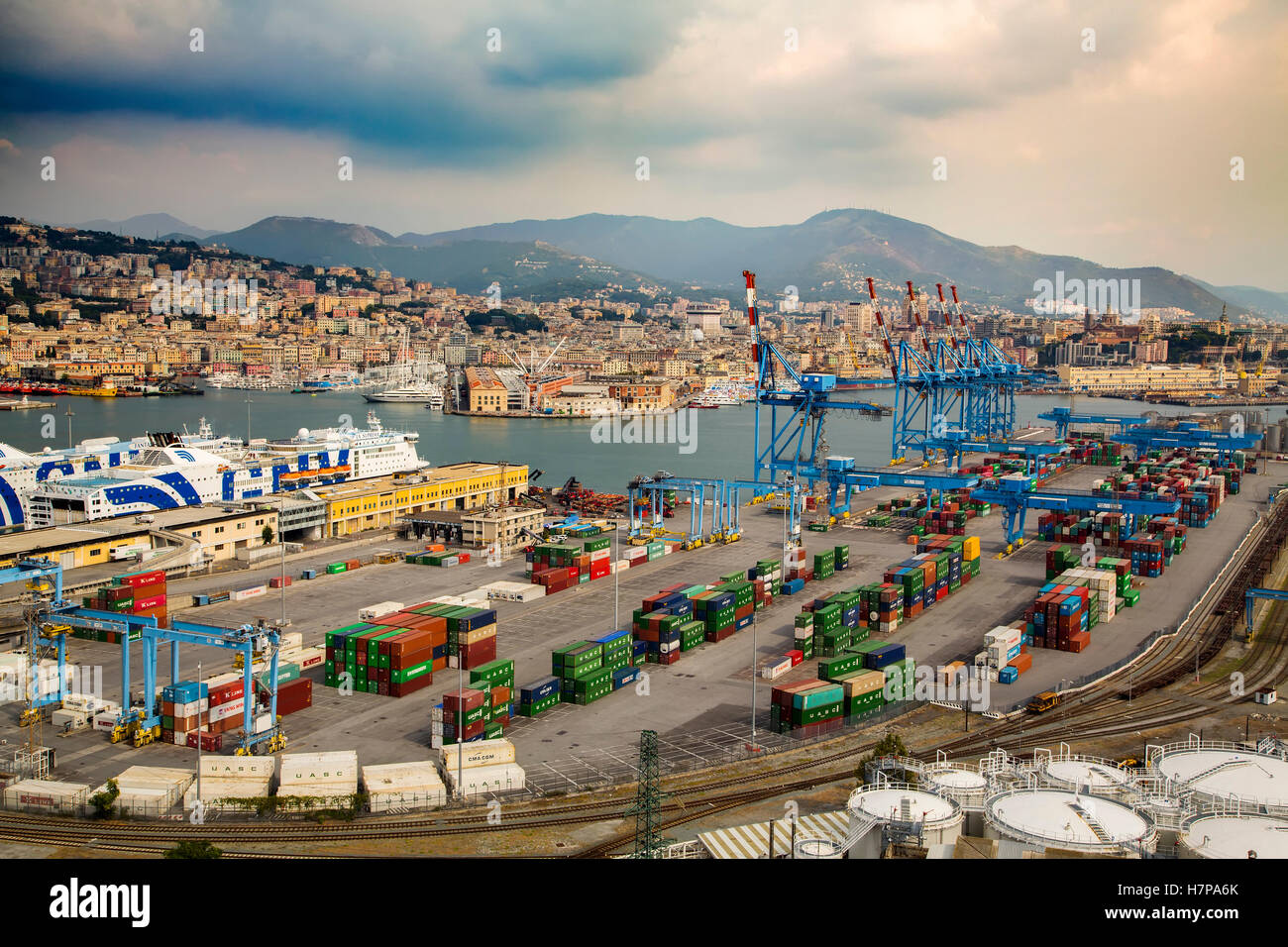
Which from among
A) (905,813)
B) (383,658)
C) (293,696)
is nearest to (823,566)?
(383,658)

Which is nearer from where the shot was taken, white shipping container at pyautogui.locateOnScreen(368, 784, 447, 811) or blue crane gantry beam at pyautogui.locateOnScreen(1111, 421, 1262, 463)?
white shipping container at pyautogui.locateOnScreen(368, 784, 447, 811)

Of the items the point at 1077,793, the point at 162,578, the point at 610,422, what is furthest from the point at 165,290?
the point at 1077,793

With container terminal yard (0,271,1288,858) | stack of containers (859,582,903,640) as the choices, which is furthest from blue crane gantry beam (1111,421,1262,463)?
stack of containers (859,582,903,640)

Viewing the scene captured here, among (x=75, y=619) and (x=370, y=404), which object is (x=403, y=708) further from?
(x=370, y=404)

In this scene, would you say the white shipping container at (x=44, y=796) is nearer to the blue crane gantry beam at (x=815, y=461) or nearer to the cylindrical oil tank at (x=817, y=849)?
the cylindrical oil tank at (x=817, y=849)
